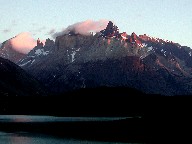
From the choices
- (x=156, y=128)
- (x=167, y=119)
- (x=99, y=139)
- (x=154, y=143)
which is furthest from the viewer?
(x=167, y=119)

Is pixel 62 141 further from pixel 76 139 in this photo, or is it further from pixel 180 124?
pixel 180 124

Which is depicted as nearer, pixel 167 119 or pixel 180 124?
pixel 180 124

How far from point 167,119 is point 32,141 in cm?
4196

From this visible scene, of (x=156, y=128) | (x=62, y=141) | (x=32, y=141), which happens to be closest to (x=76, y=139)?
(x=62, y=141)

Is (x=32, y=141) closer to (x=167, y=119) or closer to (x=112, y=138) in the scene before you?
(x=112, y=138)

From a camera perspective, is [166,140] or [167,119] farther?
[167,119]

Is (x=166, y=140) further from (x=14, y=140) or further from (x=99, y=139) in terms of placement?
(x=14, y=140)

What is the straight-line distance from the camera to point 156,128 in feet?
391

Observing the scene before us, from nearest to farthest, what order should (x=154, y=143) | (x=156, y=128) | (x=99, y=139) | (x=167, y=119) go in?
(x=154, y=143) < (x=99, y=139) < (x=156, y=128) < (x=167, y=119)

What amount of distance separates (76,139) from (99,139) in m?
7.04

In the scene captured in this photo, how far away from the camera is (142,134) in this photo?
11612cm

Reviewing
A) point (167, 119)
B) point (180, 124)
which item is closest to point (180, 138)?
point (180, 124)

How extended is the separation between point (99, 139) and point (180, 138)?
2367 centimetres

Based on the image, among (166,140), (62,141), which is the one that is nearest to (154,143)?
(166,140)
